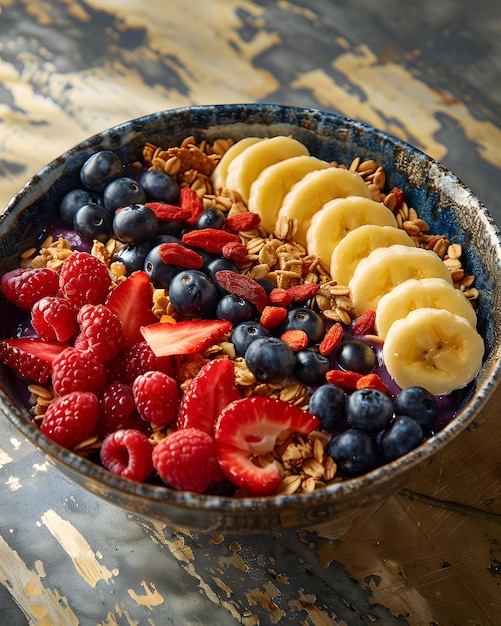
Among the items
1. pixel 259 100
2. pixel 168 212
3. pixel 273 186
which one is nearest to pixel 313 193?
pixel 273 186

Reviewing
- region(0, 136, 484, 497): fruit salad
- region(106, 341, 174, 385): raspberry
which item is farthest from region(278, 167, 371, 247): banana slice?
region(106, 341, 174, 385): raspberry

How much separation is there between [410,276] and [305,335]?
0.89 ft

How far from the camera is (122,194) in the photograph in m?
1.61

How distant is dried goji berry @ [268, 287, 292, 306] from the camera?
145cm

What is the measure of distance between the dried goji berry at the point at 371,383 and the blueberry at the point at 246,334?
20 cm

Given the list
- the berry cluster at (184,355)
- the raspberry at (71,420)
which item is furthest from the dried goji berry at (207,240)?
the raspberry at (71,420)

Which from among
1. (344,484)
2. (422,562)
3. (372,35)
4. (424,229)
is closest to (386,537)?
(422,562)

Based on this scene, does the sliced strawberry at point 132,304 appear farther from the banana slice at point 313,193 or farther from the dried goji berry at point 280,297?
the banana slice at point 313,193

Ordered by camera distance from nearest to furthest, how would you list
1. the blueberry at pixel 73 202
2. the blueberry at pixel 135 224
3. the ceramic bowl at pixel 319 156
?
the ceramic bowl at pixel 319 156 < the blueberry at pixel 135 224 < the blueberry at pixel 73 202

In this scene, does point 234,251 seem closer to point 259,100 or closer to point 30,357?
point 30,357

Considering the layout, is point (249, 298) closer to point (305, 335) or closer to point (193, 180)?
point (305, 335)

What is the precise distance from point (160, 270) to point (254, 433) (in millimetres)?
432

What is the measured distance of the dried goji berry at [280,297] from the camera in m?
1.45

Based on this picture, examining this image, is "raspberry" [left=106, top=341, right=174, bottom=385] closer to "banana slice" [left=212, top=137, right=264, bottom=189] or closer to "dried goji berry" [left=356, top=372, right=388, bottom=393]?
"dried goji berry" [left=356, top=372, right=388, bottom=393]
